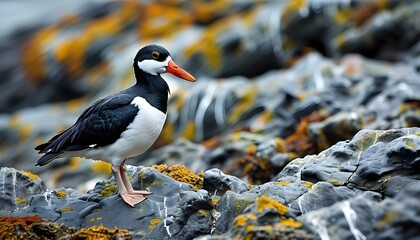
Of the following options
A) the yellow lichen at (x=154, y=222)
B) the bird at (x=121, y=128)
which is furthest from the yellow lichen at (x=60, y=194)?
the yellow lichen at (x=154, y=222)

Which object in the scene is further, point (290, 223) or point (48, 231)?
point (48, 231)

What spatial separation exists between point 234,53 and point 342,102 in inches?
347

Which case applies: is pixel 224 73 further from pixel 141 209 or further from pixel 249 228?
pixel 249 228

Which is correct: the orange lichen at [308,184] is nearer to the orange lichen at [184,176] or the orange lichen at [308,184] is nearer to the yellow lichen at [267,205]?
the yellow lichen at [267,205]

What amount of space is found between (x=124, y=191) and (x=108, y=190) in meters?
0.68

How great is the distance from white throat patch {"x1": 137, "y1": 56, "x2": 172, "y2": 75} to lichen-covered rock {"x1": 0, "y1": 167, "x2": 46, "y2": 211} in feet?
7.98

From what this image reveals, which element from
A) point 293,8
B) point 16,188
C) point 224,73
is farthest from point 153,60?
point 293,8

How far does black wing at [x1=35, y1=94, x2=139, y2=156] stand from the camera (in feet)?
30.9

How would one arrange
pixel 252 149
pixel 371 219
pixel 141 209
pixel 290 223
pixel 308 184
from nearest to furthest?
pixel 371 219, pixel 290 223, pixel 308 184, pixel 141 209, pixel 252 149

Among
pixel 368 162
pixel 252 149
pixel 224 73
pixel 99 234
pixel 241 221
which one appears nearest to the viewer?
pixel 241 221

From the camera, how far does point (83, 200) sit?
939 cm

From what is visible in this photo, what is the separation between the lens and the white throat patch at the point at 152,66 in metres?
9.86

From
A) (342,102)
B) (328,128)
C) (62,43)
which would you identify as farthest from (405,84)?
(62,43)

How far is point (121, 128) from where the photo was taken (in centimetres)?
940
